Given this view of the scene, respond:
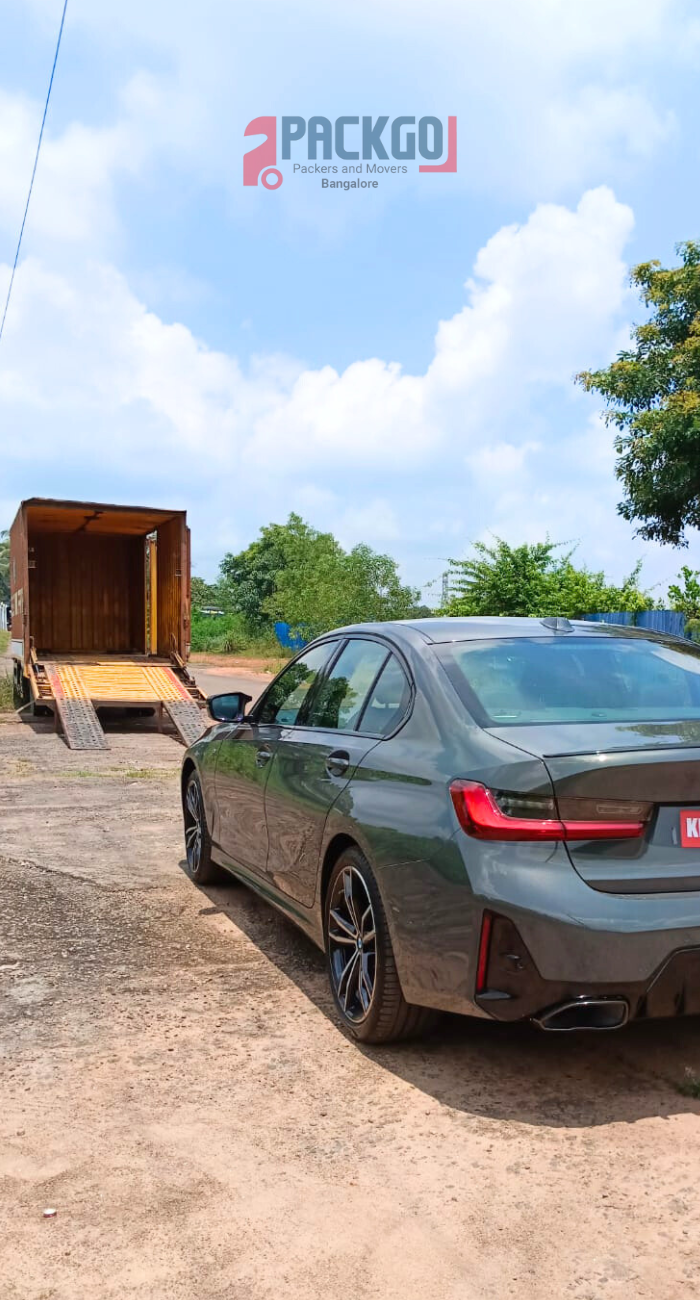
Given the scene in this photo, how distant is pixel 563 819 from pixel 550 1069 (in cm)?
101

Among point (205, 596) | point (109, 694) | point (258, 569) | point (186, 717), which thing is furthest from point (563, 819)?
point (205, 596)

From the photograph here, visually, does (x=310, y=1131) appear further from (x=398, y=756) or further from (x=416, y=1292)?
(x=398, y=756)

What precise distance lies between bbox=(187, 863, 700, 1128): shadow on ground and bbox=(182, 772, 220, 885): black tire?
1795 millimetres

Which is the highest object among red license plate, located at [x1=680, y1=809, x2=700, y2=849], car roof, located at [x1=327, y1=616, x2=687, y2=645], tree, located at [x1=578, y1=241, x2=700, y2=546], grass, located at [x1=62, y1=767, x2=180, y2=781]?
tree, located at [x1=578, y1=241, x2=700, y2=546]

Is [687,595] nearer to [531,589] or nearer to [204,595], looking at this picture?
[531,589]

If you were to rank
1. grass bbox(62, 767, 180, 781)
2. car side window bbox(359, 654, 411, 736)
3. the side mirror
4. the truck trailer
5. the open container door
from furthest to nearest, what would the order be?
the open container door, the truck trailer, grass bbox(62, 767, 180, 781), the side mirror, car side window bbox(359, 654, 411, 736)

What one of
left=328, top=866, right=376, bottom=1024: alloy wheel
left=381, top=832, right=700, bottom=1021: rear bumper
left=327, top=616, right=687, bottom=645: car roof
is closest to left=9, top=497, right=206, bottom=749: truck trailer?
left=327, top=616, right=687, bottom=645: car roof

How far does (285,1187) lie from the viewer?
2805 millimetres

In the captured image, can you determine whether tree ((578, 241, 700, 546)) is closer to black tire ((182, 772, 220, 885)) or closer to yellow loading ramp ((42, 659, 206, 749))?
yellow loading ramp ((42, 659, 206, 749))

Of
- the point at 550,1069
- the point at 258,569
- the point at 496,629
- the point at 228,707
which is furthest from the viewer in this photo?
the point at 258,569

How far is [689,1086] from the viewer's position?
3412 mm

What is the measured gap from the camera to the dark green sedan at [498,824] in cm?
308

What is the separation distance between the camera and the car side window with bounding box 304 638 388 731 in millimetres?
4273

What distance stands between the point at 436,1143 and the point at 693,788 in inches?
49.7
